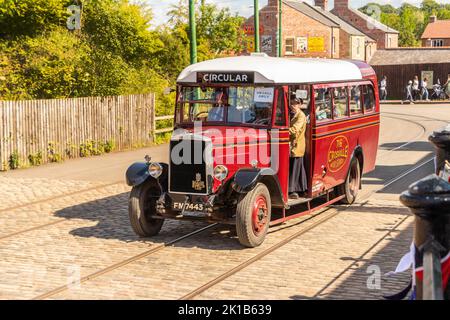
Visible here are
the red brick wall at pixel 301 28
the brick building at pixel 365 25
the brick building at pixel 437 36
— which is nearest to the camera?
the red brick wall at pixel 301 28

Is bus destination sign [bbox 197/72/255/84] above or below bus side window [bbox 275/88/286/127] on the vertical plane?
above

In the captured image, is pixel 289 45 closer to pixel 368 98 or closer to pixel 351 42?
pixel 351 42

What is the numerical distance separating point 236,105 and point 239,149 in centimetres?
84

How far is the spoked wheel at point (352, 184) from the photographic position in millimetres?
13398

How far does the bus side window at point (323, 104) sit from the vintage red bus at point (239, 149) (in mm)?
17

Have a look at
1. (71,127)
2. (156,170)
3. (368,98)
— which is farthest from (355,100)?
(71,127)

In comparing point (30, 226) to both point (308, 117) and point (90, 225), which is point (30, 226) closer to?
point (90, 225)

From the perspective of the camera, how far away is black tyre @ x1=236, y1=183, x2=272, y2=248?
989 centimetres

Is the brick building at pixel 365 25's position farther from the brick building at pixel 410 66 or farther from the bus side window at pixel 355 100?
the bus side window at pixel 355 100

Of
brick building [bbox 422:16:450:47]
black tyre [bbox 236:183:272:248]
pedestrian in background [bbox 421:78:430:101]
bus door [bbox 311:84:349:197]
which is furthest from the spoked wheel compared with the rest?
brick building [bbox 422:16:450:47]

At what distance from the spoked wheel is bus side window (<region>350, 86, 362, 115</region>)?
0.98 metres

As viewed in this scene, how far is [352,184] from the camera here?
1375 cm

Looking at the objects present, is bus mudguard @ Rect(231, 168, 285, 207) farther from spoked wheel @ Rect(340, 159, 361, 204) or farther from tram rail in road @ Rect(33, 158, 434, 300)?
spoked wheel @ Rect(340, 159, 361, 204)

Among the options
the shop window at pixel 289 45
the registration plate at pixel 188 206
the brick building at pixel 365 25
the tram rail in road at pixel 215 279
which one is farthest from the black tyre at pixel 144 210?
the brick building at pixel 365 25
